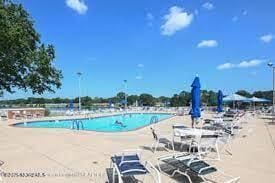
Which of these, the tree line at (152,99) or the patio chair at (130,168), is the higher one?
the tree line at (152,99)

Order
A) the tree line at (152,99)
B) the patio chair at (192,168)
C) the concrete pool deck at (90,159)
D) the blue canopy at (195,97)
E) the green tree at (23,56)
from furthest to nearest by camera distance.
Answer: the tree line at (152,99), the blue canopy at (195,97), the concrete pool deck at (90,159), the green tree at (23,56), the patio chair at (192,168)

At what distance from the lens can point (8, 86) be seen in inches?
238

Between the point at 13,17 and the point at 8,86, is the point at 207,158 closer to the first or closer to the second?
the point at 8,86

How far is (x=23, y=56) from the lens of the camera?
18.4 feet

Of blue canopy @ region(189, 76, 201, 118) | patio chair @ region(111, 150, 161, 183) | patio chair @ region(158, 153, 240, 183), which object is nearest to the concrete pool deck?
patio chair @ region(158, 153, 240, 183)

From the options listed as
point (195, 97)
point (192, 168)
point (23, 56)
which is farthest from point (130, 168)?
point (195, 97)

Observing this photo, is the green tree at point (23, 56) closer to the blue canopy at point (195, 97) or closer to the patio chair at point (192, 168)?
the patio chair at point (192, 168)

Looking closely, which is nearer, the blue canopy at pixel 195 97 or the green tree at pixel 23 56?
the green tree at pixel 23 56

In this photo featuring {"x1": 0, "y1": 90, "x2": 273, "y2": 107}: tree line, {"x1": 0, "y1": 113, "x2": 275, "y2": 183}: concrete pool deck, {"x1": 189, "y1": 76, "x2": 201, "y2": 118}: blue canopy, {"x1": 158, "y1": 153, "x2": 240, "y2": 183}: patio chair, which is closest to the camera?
{"x1": 158, "y1": 153, "x2": 240, "y2": 183}: patio chair

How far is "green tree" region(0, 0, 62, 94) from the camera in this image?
198 inches

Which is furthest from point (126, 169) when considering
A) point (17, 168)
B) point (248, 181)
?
point (17, 168)

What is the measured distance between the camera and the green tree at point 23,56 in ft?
16.5

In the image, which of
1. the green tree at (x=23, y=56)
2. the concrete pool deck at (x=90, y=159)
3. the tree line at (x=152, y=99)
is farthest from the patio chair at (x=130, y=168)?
the tree line at (x=152, y=99)

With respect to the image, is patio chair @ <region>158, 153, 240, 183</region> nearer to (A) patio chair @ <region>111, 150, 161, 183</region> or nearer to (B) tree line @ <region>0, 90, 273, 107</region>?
(A) patio chair @ <region>111, 150, 161, 183</region>
